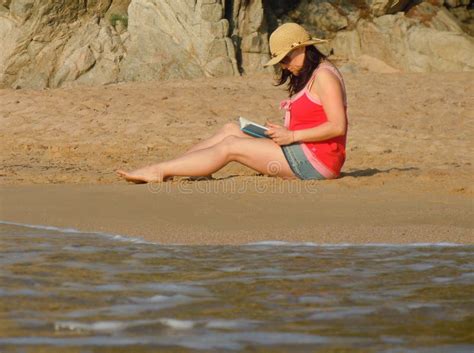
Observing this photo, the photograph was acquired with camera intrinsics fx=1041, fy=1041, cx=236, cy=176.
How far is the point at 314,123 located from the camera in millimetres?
6848

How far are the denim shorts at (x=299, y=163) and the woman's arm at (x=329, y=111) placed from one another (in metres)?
0.13

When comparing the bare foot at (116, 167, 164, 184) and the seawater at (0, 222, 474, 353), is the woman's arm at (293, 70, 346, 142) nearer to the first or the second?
the bare foot at (116, 167, 164, 184)

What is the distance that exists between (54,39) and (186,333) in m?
13.6

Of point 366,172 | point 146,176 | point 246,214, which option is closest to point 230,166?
point 366,172

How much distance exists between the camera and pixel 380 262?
14.6ft

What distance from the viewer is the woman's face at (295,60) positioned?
22.3 feet

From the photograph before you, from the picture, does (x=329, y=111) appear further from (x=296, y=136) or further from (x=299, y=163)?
(x=299, y=163)

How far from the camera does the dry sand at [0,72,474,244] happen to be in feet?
18.5

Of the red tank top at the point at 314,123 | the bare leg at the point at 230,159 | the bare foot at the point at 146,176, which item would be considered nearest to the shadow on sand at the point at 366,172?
the red tank top at the point at 314,123

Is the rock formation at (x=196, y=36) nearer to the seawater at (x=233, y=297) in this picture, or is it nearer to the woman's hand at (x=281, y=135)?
the woman's hand at (x=281, y=135)

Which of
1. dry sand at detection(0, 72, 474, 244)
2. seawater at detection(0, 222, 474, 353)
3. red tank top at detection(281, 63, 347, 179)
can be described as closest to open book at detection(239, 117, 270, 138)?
red tank top at detection(281, 63, 347, 179)

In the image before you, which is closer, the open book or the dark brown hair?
the dark brown hair

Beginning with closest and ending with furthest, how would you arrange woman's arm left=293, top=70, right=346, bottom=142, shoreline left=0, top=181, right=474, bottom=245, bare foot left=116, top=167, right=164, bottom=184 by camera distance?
1. shoreline left=0, top=181, right=474, bottom=245
2. woman's arm left=293, top=70, right=346, bottom=142
3. bare foot left=116, top=167, right=164, bottom=184

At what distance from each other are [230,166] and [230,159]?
6.59 ft
